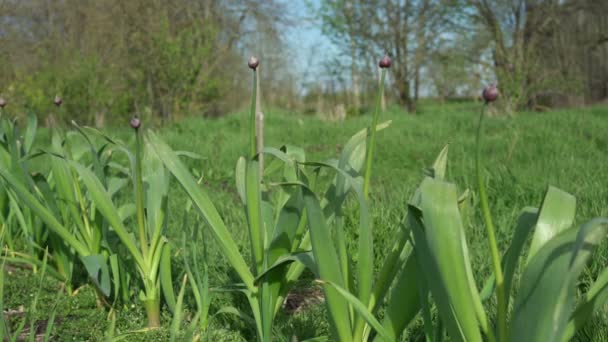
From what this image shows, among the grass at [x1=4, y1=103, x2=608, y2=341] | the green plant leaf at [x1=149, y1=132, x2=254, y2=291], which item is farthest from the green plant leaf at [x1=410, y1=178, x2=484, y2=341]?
the green plant leaf at [x1=149, y1=132, x2=254, y2=291]

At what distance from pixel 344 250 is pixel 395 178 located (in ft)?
9.34

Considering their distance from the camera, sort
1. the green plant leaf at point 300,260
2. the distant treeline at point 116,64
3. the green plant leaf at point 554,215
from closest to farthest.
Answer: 1. the green plant leaf at point 554,215
2. the green plant leaf at point 300,260
3. the distant treeline at point 116,64

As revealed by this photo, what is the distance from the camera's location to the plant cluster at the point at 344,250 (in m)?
0.89

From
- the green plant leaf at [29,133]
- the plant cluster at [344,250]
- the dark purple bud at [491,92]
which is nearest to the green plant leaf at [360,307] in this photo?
the plant cluster at [344,250]

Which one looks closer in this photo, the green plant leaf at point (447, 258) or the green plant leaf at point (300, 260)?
the green plant leaf at point (447, 258)

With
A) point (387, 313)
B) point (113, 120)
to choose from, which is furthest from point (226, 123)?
point (387, 313)

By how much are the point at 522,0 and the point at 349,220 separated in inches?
435

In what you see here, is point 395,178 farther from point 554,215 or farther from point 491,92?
point 491,92

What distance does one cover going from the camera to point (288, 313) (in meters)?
1.87

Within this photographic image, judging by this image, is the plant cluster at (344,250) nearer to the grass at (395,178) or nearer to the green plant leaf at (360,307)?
the green plant leaf at (360,307)

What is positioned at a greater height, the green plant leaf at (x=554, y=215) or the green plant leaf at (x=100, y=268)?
the green plant leaf at (x=554, y=215)

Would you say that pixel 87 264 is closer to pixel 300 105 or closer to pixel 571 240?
pixel 571 240

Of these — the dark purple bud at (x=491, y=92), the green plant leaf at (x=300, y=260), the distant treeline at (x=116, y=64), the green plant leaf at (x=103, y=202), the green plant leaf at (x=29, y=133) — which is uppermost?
the distant treeline at (x=116, y=64)

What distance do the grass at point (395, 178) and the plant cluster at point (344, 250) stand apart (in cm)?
11
